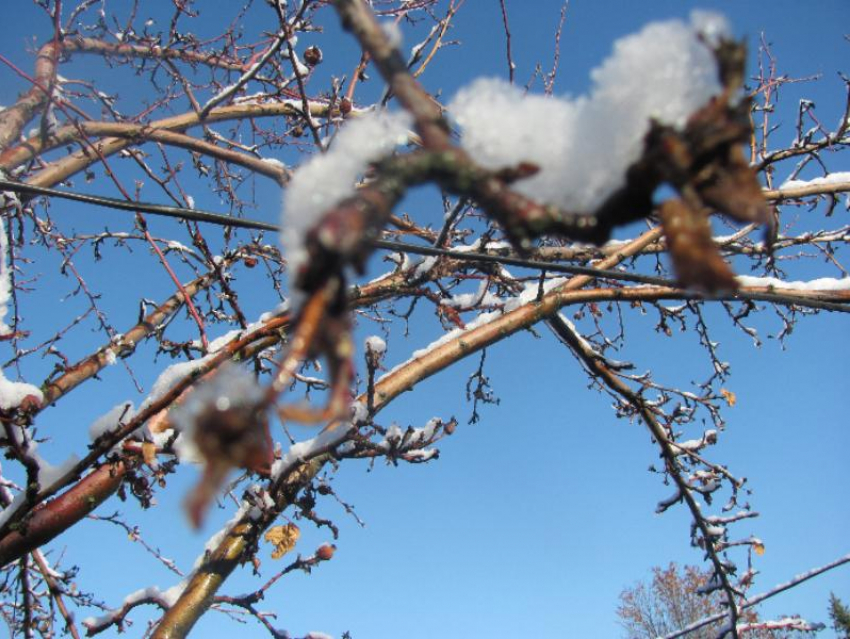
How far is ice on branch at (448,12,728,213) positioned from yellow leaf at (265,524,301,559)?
257cm

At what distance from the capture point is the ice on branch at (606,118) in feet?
1.21

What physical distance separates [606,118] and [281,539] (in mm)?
2659

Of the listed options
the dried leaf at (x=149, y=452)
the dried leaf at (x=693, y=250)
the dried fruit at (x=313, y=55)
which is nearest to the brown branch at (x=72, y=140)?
the dried fruit at (x=313, y=55)

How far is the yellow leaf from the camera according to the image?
8.63 feet

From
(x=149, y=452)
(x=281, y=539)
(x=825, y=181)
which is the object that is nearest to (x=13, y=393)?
(x=149, y=452)

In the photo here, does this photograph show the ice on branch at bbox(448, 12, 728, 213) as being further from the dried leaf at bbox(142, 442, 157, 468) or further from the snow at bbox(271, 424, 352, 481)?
the snow at bbox(271, 424, 352, 481)

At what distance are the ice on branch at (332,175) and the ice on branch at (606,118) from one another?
0.19ft

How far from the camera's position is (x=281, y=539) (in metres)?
2.64

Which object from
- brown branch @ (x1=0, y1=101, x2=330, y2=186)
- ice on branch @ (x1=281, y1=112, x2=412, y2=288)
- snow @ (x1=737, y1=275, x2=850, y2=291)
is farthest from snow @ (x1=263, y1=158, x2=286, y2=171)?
ice on branch @ (x1=281, y1=112, x2=412, y2=288)

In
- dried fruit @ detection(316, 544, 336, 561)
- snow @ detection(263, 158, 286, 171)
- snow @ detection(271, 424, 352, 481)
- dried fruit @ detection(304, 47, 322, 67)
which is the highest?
snow @ detection(263, 158, 286, 171)

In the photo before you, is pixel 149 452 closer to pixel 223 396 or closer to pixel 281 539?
pixel 281 539

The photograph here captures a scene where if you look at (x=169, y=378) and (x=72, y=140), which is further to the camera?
(x=72, y=140)

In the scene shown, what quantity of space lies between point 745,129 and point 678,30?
11cm

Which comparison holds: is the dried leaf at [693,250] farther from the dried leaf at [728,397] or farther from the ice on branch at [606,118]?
the dried leaf at [728,397]
